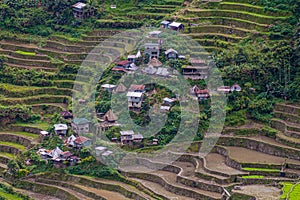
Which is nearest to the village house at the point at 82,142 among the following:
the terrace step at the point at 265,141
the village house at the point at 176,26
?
the terrace step at the point at 265,141

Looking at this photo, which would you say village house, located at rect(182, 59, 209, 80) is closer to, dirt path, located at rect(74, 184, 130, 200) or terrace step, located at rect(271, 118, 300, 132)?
terrace step, located at rect(271, 118, 300, 132)

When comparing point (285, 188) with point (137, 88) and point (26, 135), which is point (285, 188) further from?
point (26, 135)

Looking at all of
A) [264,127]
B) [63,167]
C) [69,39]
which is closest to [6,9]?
[69,39]

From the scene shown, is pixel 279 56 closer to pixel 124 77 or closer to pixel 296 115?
pixel 296 115

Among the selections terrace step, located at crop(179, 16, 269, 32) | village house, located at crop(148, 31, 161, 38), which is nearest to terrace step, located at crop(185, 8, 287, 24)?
terrace step, located at crop(179, 16, 269, 32)

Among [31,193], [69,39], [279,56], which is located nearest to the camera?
[31,193]

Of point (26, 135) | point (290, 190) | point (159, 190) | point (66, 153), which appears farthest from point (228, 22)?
point (290, 190)

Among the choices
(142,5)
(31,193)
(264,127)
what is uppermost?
(142,5)

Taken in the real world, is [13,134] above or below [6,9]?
below
